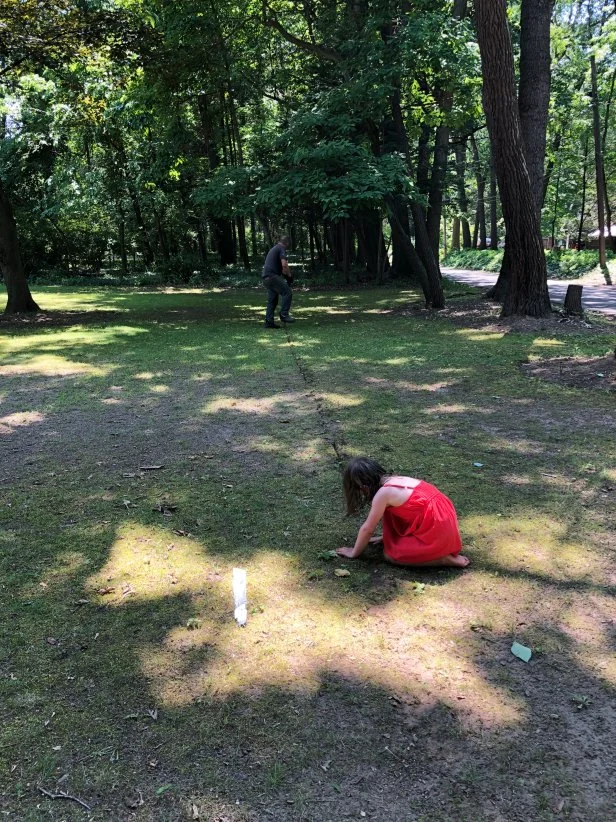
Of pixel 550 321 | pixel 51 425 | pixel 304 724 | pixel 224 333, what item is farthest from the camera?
pixel 224 333

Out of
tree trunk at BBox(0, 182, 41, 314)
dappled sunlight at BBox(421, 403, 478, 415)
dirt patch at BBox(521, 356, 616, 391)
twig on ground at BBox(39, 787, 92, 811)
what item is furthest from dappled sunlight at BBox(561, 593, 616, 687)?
tree trunk at BBox(0, 182, 41, 314)

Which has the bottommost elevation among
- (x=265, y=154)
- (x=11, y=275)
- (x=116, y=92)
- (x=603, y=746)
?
(x=603, y=746)

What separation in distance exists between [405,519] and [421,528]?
107mm

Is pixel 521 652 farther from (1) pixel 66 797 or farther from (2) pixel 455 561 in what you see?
(1) pixel 66 797

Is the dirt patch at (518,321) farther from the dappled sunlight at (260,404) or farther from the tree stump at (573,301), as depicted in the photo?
the dappled sunlight at (260,404)

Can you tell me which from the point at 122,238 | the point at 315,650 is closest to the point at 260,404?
the point at 315,650

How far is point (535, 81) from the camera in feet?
38.2

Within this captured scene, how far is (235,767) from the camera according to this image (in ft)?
6.69

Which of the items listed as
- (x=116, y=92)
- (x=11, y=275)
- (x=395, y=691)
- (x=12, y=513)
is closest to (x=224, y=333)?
(x=11, y=275)

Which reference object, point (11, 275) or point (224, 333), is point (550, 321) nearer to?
point (224, 333)

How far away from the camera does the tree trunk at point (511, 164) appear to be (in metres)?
9.50

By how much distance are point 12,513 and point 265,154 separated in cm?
1159

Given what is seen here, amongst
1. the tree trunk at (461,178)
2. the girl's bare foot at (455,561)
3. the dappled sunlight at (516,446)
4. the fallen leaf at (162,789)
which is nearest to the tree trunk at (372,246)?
the tree trunk at (461,178)

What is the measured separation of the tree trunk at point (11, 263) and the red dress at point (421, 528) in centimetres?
1333
